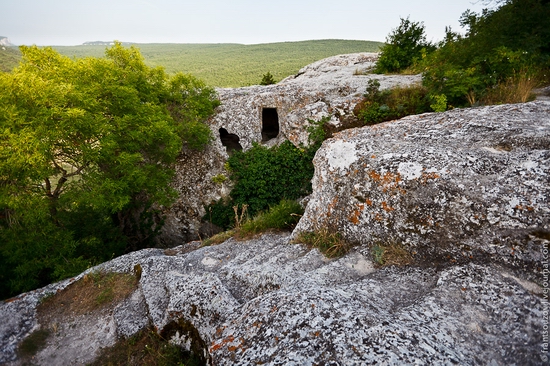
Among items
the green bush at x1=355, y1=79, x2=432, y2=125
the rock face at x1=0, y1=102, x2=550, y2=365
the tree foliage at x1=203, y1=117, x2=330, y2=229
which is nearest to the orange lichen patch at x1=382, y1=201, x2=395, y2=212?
the rock face at x1=0, y1=102, x2=550, y2=365

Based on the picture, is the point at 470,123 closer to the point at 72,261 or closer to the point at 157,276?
the point at 157,276

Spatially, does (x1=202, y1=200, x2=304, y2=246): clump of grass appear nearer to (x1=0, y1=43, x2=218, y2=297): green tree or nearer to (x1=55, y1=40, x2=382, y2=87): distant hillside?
(x1=0, y1=43, x2=218, y2=297): green tree

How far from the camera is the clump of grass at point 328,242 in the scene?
5.46 meters

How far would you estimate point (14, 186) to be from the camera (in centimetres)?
784

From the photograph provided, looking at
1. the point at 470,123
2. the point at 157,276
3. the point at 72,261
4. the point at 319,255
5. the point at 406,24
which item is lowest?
the point at 72,261

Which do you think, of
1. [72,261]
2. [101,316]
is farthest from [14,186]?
[101,316]

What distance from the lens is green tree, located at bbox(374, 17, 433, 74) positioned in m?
15.7

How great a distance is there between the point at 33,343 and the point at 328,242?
20.9 ft

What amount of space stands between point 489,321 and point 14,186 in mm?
10983

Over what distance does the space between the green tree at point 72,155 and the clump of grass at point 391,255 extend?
7.79m

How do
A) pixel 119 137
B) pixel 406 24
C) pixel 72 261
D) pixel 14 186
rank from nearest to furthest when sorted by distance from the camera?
pixel 14 186 → pixel 72 261 → pixel 119 137 → pixel 406 24

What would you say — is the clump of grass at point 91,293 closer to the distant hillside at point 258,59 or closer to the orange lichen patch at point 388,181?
the orange lichen patch at point 388,181

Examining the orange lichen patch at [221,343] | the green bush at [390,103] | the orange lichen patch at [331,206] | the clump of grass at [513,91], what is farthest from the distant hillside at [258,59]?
the orange lichen patch at [221,343]

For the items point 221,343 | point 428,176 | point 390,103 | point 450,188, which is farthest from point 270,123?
point 221,343
